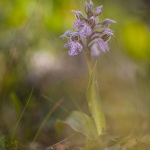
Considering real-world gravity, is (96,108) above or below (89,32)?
below

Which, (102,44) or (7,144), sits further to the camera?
(102,44)

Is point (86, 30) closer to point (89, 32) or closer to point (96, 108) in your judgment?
point (89, 32)

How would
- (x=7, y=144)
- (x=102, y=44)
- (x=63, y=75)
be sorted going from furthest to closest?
(x=63, y=75) < (x=102, y=44) < (x=7, y=144)

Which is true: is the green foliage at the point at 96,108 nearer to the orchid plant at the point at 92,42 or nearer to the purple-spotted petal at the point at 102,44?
the orchid plant at the point at 92,42

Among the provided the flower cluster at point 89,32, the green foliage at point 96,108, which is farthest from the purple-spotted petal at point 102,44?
the green foliage at point 96,108

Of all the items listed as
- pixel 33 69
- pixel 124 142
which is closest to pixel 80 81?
pixel 33 69

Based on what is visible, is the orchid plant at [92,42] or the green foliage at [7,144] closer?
the green foliage at [7,144]

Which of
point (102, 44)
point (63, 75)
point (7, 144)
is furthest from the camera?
point (63, 75)

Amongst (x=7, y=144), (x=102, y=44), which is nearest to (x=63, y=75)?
(x=102, y=44)

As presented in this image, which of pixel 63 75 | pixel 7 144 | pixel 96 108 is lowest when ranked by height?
pixel 7 144

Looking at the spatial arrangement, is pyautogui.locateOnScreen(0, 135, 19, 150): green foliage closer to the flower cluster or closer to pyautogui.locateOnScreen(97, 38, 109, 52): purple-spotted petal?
the flower cluster

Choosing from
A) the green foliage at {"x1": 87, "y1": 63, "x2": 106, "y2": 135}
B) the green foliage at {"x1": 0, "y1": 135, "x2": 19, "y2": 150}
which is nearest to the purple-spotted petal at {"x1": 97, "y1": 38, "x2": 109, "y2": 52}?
the green foliage at {"x1": 87, "y1": 63, "x2": 106, "y2": 135}
